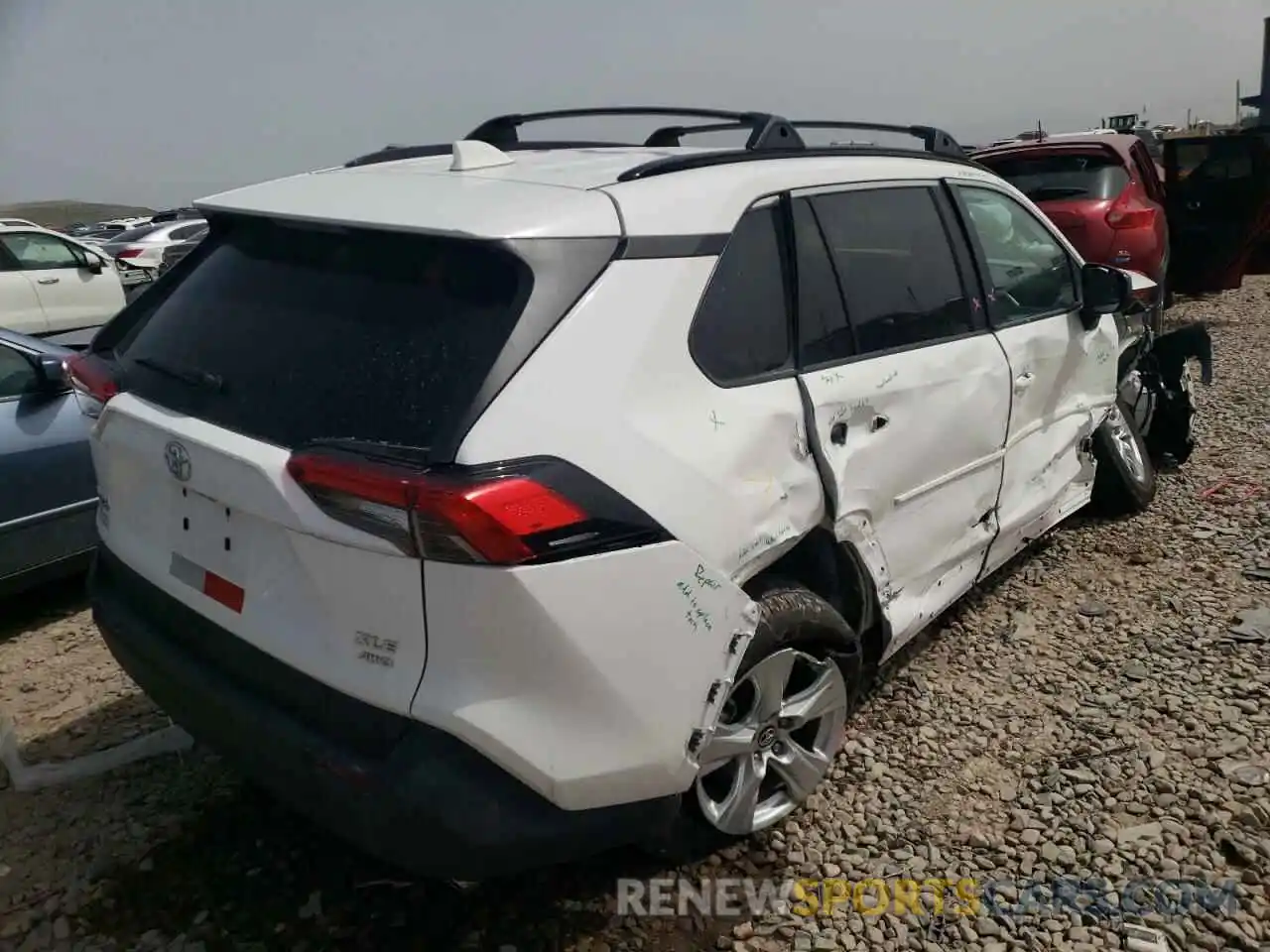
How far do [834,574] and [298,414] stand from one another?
1499 millimetres

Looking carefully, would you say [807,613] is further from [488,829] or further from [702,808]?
[488,829]

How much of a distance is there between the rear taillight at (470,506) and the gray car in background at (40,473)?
8.51ft

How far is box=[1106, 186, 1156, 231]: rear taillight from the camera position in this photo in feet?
25.5

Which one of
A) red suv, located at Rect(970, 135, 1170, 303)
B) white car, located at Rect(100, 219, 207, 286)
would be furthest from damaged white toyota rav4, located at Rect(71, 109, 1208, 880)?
white car, located at Rect(100, 219, 207, 286)

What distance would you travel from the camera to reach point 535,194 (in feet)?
7.23

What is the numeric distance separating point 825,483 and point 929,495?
25.5 inches

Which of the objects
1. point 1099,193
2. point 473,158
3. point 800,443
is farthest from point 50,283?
point 800,443

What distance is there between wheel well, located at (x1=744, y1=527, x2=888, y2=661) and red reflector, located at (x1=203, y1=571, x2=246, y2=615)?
125 cm

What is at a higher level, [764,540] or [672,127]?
[672,127]

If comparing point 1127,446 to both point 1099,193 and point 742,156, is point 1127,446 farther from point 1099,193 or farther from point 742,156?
point 1099,193

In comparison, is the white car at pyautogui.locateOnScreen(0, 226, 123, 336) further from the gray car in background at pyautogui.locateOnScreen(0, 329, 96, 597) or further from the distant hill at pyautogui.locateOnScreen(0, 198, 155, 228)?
the distant hill at pyautogui.locateOnScreen(0, 198, 155, 228)

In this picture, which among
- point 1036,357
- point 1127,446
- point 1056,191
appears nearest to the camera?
point 1036,357

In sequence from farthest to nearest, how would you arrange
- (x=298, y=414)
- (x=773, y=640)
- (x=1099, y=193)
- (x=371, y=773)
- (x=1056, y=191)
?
(x=1056, y=191)
(x=1099, y=193)
(x=773, y=640)
(x=298, y=414)
(x=371, y=773)

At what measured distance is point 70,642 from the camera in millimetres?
4113
